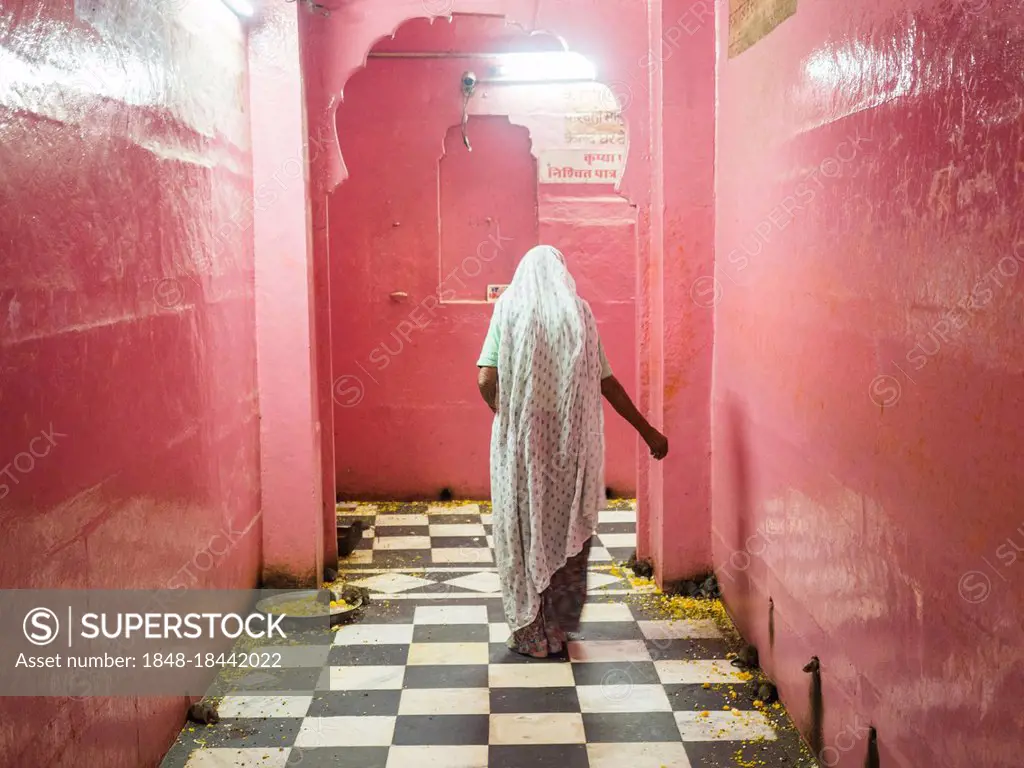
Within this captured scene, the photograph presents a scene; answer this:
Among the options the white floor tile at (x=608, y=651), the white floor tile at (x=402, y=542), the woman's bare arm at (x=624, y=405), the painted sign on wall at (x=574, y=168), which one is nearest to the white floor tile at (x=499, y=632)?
the white floor tile at (x=608, y=651)

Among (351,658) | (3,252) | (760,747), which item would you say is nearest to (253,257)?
(351,658)

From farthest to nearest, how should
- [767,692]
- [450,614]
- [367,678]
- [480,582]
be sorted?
1. [480,582]
2. [450,614]
3. [367,678]
4. [767,692]

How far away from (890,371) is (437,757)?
1.87 meters

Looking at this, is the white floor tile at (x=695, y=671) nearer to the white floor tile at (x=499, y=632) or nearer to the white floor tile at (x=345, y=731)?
the white floor tile at (x=499, y=632)

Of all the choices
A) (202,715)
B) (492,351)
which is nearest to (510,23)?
(492,351)

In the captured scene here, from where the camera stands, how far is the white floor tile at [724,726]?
3510mm

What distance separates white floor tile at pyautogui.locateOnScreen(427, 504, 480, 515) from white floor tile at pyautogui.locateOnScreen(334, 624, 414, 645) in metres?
2.16

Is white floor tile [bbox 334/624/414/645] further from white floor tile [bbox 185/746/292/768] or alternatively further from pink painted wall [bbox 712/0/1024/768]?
pink painted wall [bbox 712/0/1024/768]

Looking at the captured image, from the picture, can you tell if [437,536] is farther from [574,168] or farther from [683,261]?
[574,168]

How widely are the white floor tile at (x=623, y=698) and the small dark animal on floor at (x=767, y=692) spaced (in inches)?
13.1

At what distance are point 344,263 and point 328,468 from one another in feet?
6.33

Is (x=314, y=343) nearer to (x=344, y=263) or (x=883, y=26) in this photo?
(x=344, y=263)

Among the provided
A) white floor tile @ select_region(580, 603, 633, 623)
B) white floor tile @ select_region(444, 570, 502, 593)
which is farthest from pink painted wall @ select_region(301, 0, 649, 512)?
white floor tile @ select_region(444, 570, 502, 593)

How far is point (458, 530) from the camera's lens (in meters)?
6.40
